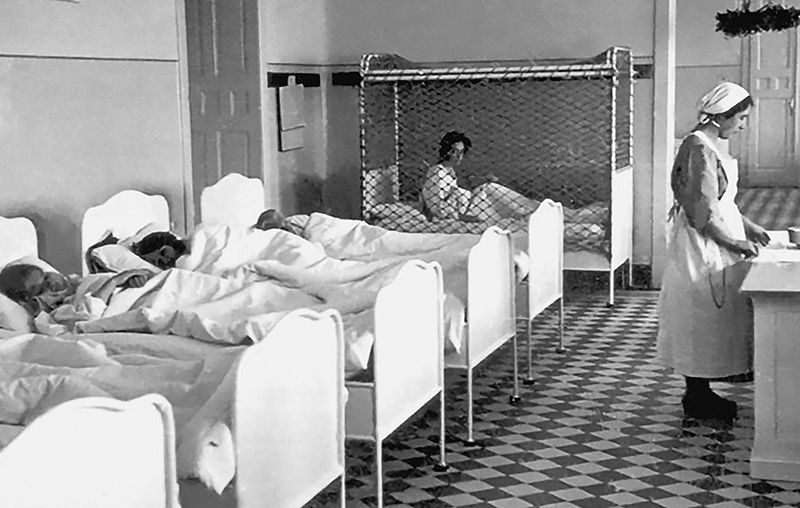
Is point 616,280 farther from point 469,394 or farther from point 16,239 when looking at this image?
point 16,239

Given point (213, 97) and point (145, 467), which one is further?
point (213, 97)

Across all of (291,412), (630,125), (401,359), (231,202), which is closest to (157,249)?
(231,202)

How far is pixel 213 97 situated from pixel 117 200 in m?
2.39

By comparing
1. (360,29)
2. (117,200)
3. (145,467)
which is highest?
(360,29)

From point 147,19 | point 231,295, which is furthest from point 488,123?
point 231,295

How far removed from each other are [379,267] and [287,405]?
6.64 feet

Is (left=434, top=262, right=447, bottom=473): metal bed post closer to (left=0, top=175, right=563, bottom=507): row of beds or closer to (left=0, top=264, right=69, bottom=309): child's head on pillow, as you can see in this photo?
(left=0, top=175, right=563, bottom=507): row of beds

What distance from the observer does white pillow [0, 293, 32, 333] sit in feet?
14.0

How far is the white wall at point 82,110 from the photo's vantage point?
5555mm

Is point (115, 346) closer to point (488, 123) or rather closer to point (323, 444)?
point (323, 444)

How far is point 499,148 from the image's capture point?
8914mm

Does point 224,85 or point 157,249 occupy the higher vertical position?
point 224,85

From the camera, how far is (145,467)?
8.43 ft

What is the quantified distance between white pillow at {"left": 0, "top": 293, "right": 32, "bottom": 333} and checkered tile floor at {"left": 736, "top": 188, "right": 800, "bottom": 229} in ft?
26.3
